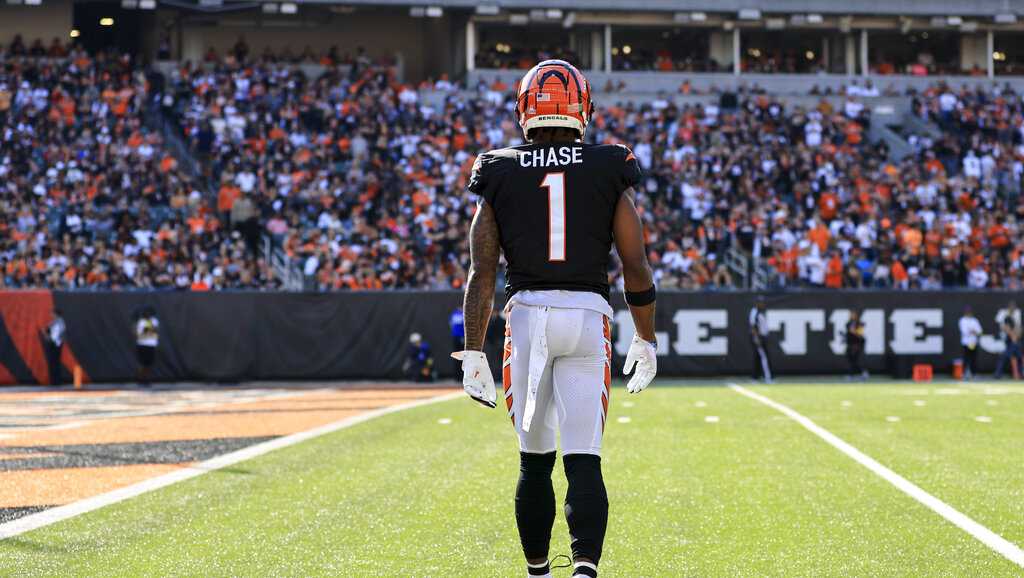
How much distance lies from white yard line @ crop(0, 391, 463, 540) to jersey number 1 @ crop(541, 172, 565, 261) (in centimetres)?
360

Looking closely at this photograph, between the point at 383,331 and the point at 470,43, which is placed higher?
the point at 470,43

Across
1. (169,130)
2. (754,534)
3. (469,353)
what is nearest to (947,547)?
(754,534)

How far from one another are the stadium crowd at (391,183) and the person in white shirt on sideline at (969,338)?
8.12 feet

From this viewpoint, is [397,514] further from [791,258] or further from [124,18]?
[124,18]

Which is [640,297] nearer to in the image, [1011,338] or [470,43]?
[1011,338]

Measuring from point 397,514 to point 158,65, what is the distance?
1173 inches

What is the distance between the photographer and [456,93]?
Answer: 108 ft

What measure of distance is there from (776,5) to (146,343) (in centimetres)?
2382

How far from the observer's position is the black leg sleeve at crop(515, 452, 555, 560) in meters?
4.56

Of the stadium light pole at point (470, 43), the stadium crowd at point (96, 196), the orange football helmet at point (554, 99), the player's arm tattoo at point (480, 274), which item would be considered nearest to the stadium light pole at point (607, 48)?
the stadium light pole at point (470, 43)

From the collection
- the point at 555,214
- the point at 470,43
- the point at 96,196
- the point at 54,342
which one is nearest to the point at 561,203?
the point at 555,214

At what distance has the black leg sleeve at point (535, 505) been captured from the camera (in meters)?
4.56

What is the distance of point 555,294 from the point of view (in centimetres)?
450

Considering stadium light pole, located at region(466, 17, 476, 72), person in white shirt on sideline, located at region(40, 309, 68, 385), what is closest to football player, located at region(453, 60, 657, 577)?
person in white shirt on sideline, located at region(40, 309, 68, 385)
